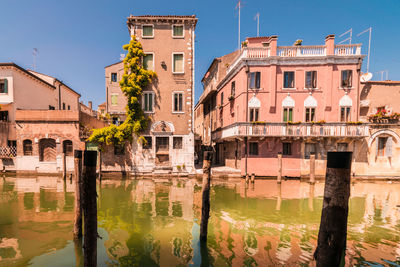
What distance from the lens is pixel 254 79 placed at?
58.0 ft

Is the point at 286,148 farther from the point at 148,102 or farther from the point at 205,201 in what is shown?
the point at 148,102

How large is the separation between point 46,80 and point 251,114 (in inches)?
1089

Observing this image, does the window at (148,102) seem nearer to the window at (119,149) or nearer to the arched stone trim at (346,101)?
the window at (119,149)

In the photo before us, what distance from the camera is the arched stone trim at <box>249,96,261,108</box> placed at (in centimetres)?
1786

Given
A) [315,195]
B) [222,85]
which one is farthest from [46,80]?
[315,195]

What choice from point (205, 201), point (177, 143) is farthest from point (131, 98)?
point (205, 201)

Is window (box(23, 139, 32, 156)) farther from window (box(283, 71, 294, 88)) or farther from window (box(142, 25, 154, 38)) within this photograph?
window (box(283, 71, 294, 88))

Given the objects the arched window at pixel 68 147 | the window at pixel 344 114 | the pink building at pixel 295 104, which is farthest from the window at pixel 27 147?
the window at pixel 344 114

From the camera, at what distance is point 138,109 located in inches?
711

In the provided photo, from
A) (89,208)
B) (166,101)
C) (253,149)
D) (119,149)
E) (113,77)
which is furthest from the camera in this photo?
(113,77)

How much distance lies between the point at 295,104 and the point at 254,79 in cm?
469

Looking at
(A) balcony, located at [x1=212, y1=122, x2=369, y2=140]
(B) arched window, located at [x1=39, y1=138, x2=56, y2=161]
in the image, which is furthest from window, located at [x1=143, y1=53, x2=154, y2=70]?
(B) arched window, located at [x1=39, y1=138, x2=56, y2=161]

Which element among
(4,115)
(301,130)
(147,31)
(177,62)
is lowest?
(301,130)

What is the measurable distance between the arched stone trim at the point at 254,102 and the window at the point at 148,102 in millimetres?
10038
